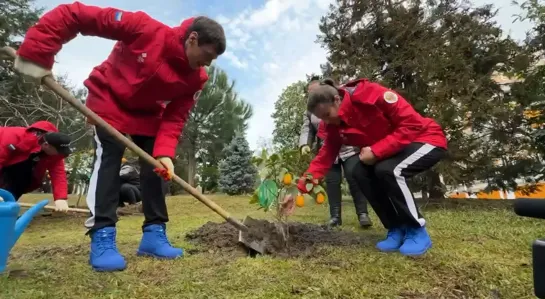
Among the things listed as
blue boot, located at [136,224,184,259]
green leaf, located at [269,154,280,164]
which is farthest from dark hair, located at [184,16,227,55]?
blue boot, located at [136,224,184,259]

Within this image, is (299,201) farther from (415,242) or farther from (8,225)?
(8,225)

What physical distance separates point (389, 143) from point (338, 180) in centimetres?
182

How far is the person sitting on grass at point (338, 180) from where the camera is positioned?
4254 millimetres

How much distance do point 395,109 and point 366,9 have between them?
22.8ft

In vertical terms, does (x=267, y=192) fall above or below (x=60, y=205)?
above

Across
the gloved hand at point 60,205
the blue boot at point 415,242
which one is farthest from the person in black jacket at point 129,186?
the blue boot at point 415,242

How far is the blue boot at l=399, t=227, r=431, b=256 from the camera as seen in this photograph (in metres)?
2.61

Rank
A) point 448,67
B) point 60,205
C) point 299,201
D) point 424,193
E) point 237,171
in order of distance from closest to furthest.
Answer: point 299,201, point 60,205, point 448,67, point 424,193, point 237,171

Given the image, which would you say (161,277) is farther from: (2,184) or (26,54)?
(2,184)

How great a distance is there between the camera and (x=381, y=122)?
295 centimetres

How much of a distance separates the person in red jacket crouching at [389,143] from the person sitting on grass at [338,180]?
1.16 meters

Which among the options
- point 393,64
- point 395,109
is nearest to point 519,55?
point 393,64

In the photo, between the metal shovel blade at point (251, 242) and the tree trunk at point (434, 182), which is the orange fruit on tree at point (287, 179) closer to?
the metal shovel blade at point (251, 242)

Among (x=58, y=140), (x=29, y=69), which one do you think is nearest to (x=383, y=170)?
(x=29, y=69)
